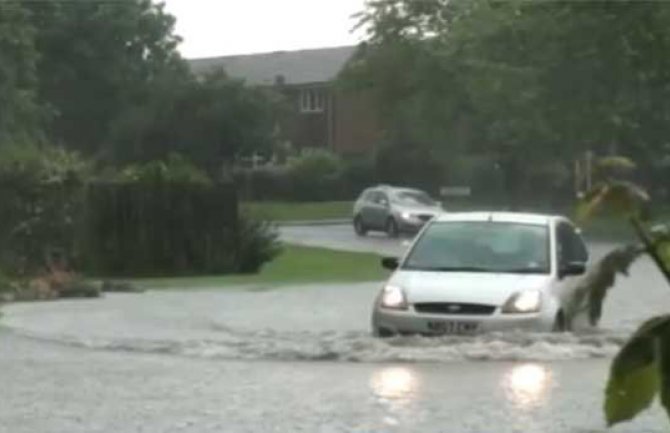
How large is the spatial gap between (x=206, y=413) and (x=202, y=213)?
79.2 feet

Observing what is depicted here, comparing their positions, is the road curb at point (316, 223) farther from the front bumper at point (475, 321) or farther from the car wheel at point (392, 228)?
the front bumper at point (475, 321)

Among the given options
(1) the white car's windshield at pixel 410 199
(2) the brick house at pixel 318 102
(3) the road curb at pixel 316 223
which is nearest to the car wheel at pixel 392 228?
(1) the white car's windshield at pixel 410 199

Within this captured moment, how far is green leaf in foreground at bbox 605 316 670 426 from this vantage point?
2.60 m

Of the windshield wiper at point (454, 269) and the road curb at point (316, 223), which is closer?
the windshield wiper at point (454, 269)

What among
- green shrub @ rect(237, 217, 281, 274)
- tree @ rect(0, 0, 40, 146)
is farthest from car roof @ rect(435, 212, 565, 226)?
tree @ rect(0, 0, 40, 146)

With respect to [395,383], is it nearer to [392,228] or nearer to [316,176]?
[392,228]

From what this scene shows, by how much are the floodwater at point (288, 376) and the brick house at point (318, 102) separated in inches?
2634

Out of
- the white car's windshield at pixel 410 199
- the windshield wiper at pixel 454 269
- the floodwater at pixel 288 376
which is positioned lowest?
the white car's windshield at pixel 410 199

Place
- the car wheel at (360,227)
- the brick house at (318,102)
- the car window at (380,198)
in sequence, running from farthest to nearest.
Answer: the brick house at (318,102)
the car wheel at (360,227)
the car window at (380,198)

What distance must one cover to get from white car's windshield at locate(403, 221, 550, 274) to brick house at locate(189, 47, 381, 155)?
68836mm

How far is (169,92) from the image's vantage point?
7625 centimetres

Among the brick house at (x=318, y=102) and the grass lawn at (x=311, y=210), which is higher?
the brick house at (x=318, y=102)

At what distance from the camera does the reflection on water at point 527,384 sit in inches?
541

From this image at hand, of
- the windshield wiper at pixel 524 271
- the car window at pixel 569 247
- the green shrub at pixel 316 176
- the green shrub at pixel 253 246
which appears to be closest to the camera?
the windshield wiper at pixel 524 271
